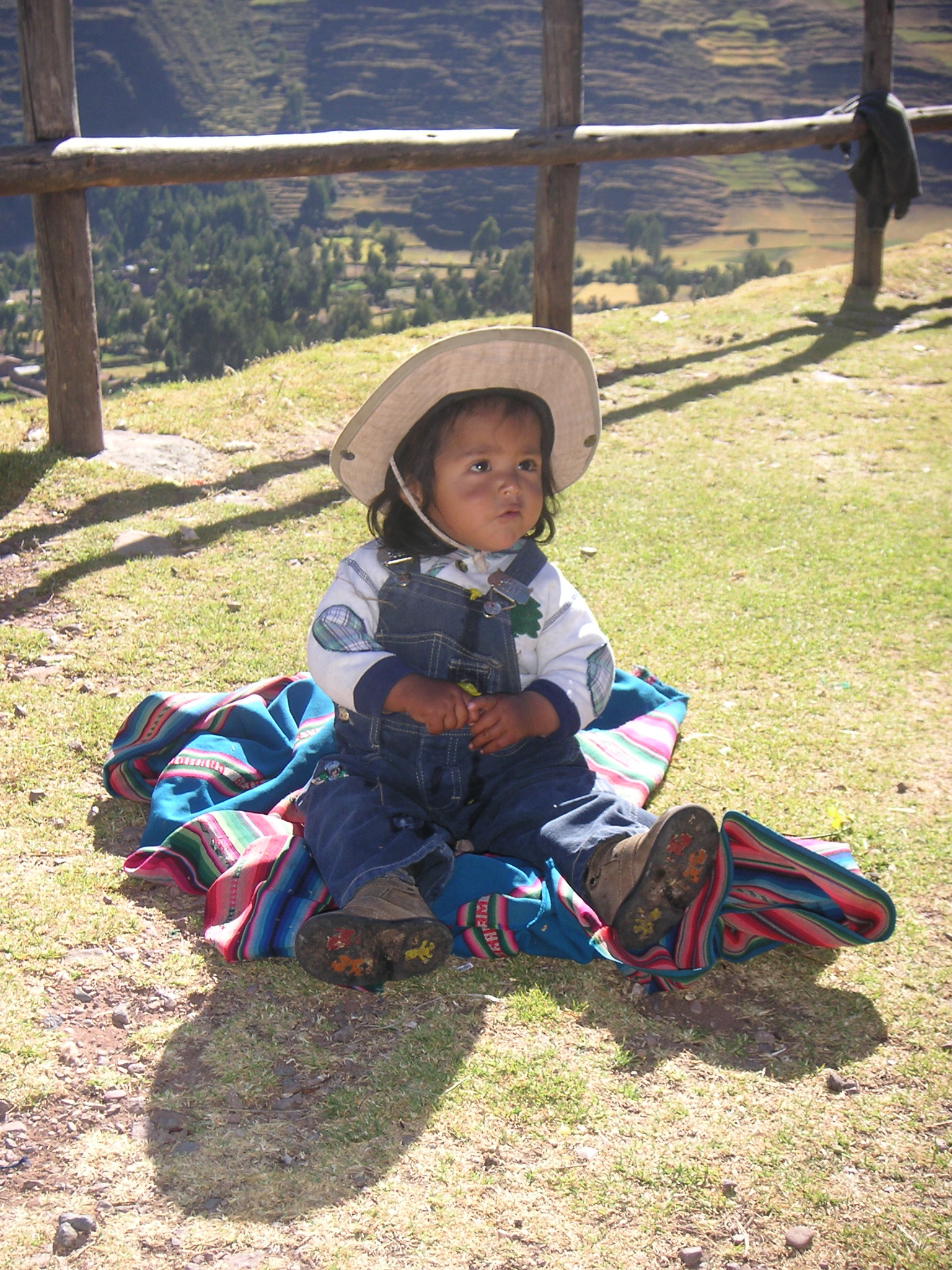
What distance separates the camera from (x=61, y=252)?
4949mm

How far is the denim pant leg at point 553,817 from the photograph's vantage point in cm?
236

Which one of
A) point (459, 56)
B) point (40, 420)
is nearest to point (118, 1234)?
point (40, 420)

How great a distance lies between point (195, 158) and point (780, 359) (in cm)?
441

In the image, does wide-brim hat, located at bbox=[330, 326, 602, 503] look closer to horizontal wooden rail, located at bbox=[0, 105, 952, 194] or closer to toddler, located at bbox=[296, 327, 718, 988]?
toddler, located at bbox=[296, 327, 718, 988]

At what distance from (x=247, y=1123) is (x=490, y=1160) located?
425 millimetres

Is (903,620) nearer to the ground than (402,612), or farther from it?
nearer to the ground

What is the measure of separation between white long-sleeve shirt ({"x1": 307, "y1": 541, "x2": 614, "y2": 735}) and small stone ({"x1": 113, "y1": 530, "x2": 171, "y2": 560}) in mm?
2179

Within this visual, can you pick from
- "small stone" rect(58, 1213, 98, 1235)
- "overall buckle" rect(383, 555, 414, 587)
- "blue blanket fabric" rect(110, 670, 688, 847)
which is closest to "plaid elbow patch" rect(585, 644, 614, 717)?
"overall buckle" rect(383, 555, 414, 587)

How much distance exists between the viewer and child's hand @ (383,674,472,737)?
2.36m

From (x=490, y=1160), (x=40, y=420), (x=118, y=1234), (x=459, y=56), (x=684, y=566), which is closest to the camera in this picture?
(x=118, y=1234)

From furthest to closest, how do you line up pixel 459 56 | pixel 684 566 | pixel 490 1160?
pixel 459 56 → pixel 684 566 → pixel 490 1160

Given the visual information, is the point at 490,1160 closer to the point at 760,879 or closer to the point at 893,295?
the point at 760,879

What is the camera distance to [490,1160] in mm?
1814


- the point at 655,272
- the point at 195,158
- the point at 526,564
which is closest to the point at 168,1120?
the point at 526,564
